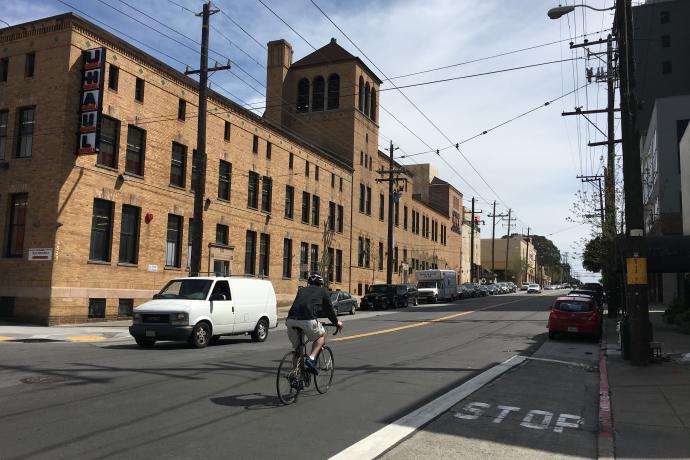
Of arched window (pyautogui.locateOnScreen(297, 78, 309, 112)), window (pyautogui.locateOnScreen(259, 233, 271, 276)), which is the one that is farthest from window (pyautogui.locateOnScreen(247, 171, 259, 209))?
arched window (pyautogui.locateOnScreen(297, 78, 309, 112))

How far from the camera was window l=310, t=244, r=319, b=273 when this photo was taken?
41.8 metres

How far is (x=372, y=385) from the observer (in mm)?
9859

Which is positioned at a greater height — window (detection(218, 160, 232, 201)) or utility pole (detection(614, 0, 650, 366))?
window (detection(218, 160, 232, 201))

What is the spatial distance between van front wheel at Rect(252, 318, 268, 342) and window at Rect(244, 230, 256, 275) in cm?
1664

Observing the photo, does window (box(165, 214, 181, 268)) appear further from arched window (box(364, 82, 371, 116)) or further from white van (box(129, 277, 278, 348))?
arched window (box(364, 82, 371, 116))

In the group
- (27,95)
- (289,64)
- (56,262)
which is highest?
(289,64)

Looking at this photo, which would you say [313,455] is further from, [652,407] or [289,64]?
[289,64]

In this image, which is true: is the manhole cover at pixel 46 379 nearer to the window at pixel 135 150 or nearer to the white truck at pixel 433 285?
the window at pixel 135 150

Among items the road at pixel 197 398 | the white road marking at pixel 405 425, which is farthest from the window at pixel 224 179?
the white road marking at pixel 405 425

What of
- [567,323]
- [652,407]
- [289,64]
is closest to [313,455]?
[652,407]

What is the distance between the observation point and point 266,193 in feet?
119

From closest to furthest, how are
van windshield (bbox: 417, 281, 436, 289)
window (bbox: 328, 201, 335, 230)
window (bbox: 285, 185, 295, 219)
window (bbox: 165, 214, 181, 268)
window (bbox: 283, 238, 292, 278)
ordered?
window (bbox: 165, 214, 181, 268)
window (bbox: 283, 238, 292, 278)
window (bbox: 285, 185, 295, 219)
window (bbox: 328, 201, 335, 230)
van windshield (bbox: 417, 281, 436, 289)

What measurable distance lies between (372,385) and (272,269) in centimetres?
2680

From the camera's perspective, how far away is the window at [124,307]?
2432 centimetres
